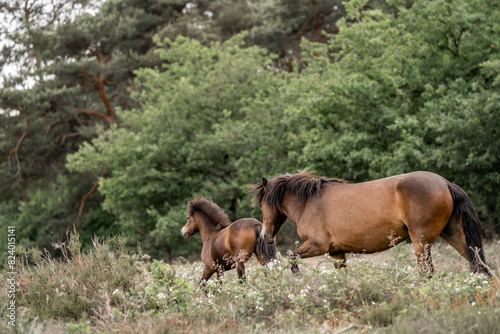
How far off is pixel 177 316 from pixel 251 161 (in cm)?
1811

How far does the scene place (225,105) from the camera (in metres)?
27.8

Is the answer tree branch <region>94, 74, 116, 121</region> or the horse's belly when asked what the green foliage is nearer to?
tree branch <region>94, 74, 116, 121</region>

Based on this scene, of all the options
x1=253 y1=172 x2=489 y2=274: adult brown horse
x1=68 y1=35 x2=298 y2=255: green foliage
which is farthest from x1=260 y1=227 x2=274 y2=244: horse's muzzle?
x1=68 y1=35 x2=298 y2=255: green foliage

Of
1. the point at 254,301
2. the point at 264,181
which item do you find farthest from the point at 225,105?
the point at 254,301

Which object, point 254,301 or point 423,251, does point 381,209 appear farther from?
point 254,301

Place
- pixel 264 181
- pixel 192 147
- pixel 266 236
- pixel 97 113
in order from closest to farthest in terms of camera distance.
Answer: pixel 264 181, pixel 266 236, pixel 192 147, pixel 97 113

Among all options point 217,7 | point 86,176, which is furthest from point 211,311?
point 217,7

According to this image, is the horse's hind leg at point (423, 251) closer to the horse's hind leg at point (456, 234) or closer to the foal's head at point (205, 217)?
the horse's hind leg at point (456, 234)

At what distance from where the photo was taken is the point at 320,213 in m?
8.07

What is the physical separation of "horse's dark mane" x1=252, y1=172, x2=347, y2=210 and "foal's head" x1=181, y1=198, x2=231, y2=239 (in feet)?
6.17

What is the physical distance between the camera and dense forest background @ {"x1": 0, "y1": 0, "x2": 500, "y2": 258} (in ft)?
58.0

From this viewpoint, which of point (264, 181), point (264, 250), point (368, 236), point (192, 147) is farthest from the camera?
point (192, 147)

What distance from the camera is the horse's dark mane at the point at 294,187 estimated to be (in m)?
8.37

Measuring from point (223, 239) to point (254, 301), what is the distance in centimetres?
357
